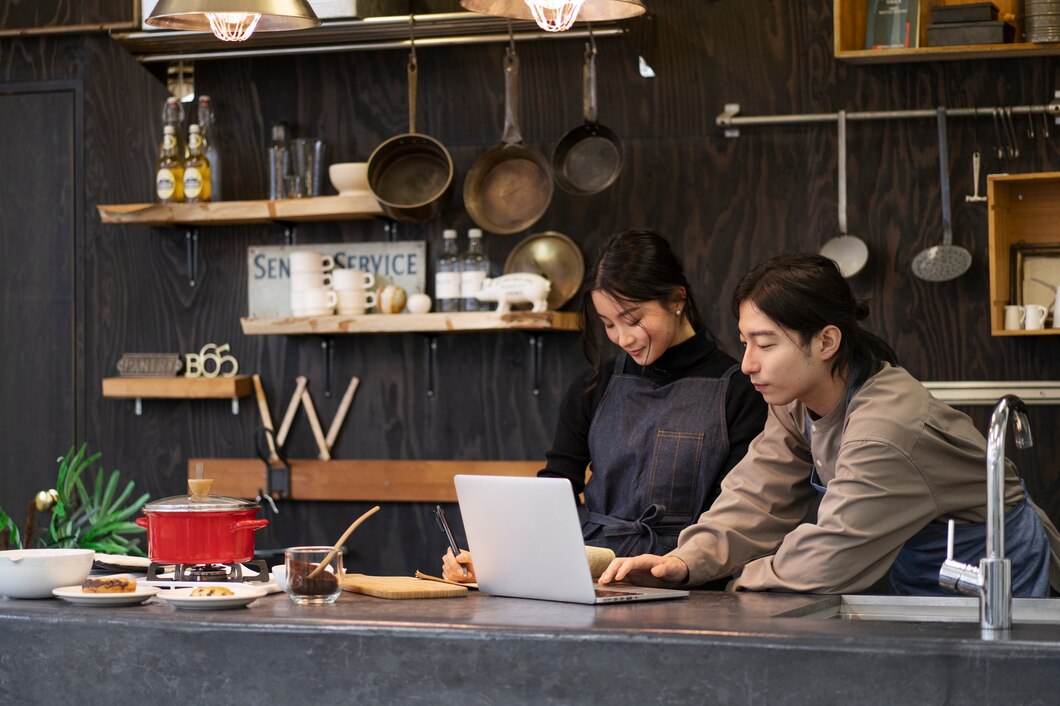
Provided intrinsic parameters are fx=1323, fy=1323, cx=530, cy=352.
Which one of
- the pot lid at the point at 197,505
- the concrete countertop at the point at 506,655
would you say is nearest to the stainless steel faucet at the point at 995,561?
the concrete countertop at the point at 506,655

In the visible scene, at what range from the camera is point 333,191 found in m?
4.38

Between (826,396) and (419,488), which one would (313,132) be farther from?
(826,396)

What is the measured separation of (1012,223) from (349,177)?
6.57 ft

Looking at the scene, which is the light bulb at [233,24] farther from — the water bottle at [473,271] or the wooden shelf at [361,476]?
the wooden shelf at [361,476]

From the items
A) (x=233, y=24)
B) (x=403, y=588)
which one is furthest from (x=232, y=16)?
(x=403, y=588)

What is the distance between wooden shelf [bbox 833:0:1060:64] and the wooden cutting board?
2.18m

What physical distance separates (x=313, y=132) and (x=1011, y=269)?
2.26 m

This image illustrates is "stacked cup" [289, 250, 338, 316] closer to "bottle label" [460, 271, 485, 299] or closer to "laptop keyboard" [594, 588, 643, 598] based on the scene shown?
"bottle label" [460, 271, 485, 299]

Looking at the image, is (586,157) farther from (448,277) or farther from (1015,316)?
(1015,316)

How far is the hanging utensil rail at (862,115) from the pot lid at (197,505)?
89.2 inches

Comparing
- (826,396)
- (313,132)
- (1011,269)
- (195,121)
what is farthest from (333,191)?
(826,396)

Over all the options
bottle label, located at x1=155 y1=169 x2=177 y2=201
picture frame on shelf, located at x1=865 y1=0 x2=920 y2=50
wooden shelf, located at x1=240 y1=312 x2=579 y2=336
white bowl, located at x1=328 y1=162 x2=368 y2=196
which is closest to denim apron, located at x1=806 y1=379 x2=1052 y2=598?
wooden shelf, located at x1=240 y1=312 x2=579 y2=336

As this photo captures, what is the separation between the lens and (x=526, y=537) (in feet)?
6.84

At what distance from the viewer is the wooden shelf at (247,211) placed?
4.13m
